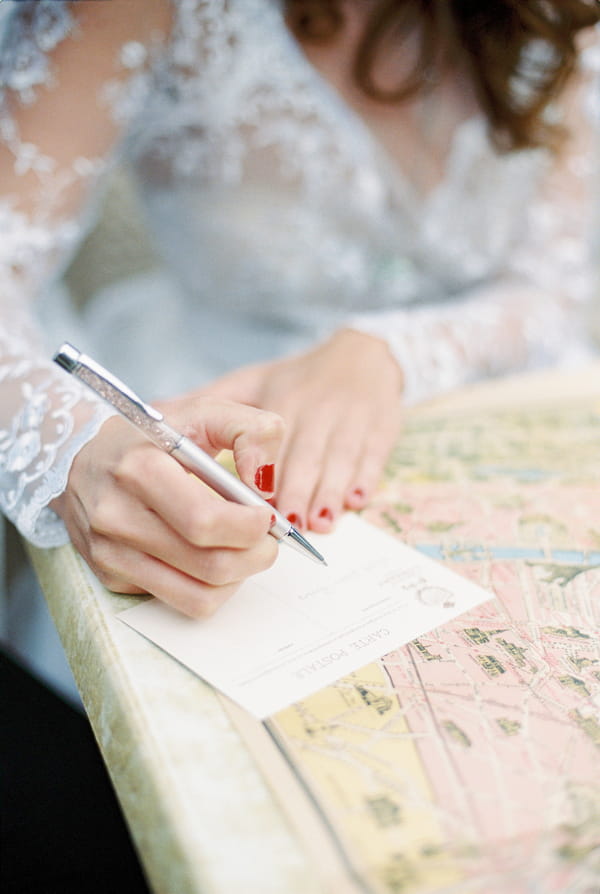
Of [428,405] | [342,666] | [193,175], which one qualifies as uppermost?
[193,175]

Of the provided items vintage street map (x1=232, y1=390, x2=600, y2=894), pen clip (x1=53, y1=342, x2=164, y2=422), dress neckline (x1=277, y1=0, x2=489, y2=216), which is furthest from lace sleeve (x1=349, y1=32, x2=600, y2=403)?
pen clip (x1=53, y1=342, x2=164, y2=422)

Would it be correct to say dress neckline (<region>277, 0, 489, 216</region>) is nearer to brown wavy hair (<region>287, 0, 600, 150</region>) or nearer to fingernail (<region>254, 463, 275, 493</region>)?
brown wavy hair (<region>287, 0, 600, 150</region>)

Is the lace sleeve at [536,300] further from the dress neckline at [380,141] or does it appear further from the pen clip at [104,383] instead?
the pen clip at [104,383]

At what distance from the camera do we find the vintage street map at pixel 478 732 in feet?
0.94

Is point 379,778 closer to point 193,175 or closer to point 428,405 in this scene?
point 428,405

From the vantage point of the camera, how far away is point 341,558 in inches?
19.2

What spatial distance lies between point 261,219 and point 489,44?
35 cm

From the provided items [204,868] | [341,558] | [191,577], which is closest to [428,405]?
[341,558]

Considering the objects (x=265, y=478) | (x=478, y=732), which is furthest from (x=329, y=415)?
(x=478, y=732)

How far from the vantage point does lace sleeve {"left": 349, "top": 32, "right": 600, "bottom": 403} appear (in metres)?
0.84

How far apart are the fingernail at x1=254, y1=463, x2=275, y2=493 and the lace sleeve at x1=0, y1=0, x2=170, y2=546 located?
7.0 inches

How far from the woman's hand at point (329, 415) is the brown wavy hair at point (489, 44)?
1.25 feet

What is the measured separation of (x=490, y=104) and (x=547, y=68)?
8 cm

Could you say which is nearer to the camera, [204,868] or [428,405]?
[204,868]
